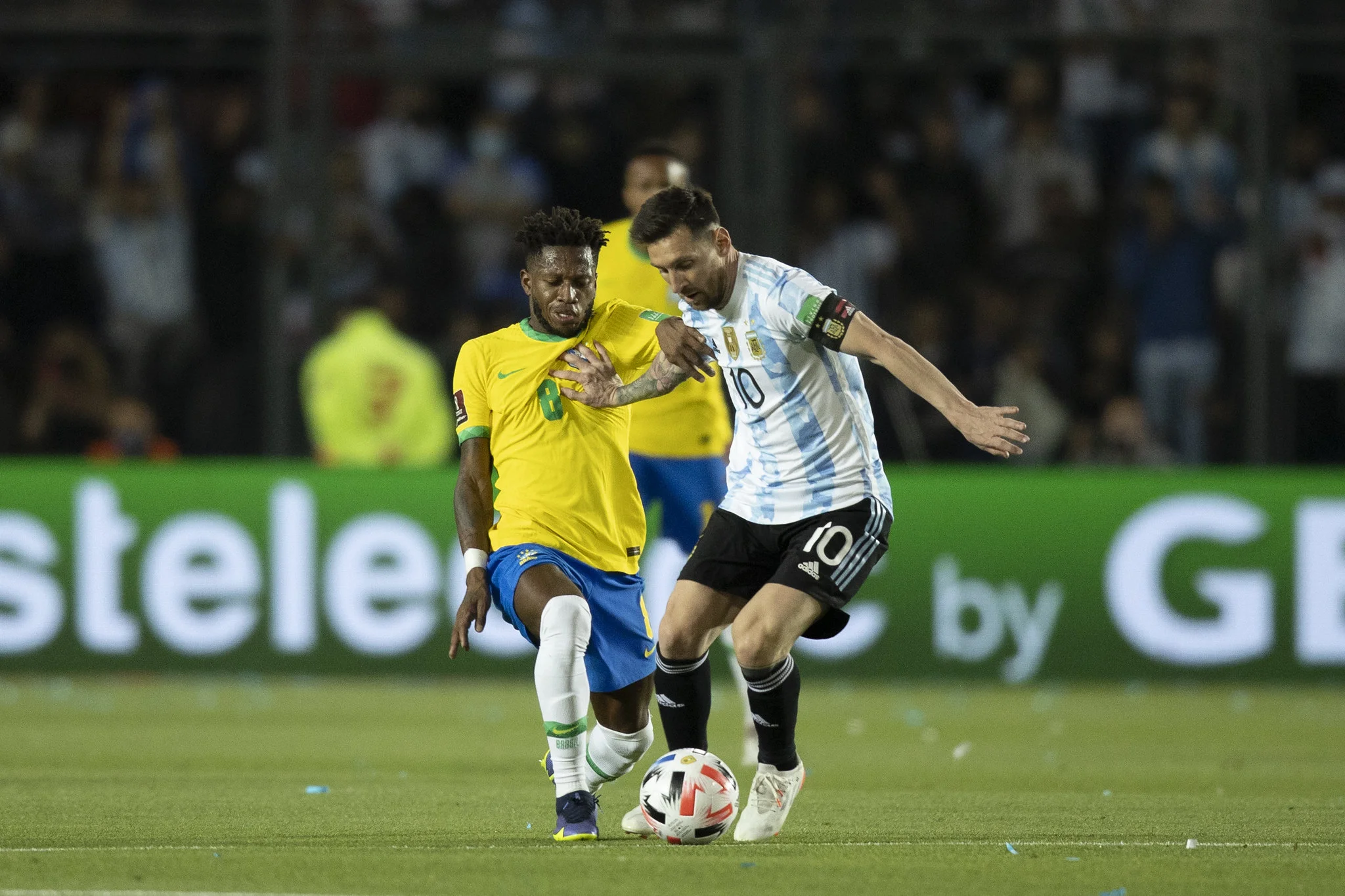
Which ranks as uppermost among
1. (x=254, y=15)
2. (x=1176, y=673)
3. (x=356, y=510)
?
(x=254, y=15)

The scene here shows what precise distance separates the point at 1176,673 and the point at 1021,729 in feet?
7.61

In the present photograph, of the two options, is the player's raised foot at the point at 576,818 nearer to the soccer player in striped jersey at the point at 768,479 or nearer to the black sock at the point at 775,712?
the soccer player in striped jersey at the point at 768,479

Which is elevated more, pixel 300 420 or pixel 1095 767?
pixel 300 420

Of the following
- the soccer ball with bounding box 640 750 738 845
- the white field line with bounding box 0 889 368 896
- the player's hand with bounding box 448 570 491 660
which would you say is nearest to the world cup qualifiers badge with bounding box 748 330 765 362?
the player's hand with bounding box 448 570 491 660

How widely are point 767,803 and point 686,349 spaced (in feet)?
4.29

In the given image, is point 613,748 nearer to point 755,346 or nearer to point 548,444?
point 548,444

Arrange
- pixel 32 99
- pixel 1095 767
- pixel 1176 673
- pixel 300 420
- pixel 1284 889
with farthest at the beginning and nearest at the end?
pixel 32 99 < pixel 300 420 < pixel 1176 673 < pixel 1095 767 < pixel 1284 889

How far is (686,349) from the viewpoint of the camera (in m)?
6.27

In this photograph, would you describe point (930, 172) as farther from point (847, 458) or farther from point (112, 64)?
point (847, 458)

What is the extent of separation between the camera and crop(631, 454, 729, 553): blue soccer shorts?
796 cm

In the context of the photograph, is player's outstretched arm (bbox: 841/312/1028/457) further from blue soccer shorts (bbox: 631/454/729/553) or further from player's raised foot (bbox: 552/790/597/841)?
blue soccer shorts (bbox: 631/454/729/553)

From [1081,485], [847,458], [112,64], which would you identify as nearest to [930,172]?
[1081,485]

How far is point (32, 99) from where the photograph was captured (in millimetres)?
14906

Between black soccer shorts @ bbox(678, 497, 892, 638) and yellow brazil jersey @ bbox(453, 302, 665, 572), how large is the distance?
0.94ft
